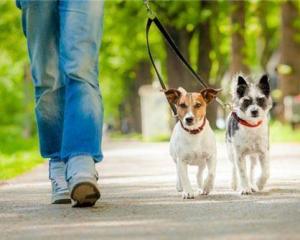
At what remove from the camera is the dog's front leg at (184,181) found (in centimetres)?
713

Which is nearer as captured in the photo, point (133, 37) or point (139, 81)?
point (133, 37)

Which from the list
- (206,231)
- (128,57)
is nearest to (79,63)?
(206,231)

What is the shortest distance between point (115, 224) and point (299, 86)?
75.1ft

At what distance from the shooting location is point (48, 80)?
6992mm

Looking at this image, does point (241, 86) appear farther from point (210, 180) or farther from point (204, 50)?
point (204, 50)

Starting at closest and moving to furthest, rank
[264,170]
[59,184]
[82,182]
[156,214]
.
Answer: [156,214] → [82,182] → [59,184] → [264,170]

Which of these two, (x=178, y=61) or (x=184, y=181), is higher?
(x=178, y=61)

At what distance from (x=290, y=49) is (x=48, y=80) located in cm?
2094

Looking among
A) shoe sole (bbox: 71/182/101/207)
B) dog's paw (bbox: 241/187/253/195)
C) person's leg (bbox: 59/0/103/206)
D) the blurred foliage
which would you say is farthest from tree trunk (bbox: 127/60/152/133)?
shoe sole (bbox: 71/182/101/207)

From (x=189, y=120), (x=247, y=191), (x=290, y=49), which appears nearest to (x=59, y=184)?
(x=189, y=120)

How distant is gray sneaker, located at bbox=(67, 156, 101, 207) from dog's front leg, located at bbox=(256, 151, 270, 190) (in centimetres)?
174

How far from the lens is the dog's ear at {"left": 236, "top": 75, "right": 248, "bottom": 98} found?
7750 mm

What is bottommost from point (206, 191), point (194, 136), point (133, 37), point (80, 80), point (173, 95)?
point (206, 191)

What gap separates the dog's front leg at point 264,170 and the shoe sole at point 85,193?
184 centimetres
